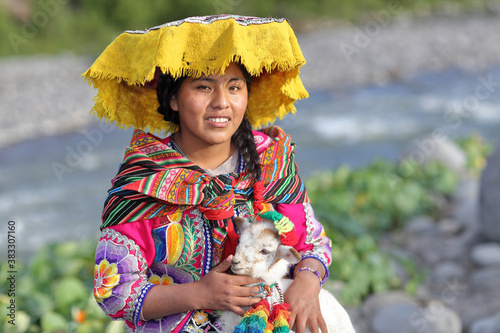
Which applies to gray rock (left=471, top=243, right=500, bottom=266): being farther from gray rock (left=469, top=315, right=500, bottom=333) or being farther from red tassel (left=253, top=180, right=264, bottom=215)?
red tassel (left=253, top=180, right=264, bottom=215)

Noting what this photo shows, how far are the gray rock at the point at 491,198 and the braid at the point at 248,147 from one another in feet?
12.5

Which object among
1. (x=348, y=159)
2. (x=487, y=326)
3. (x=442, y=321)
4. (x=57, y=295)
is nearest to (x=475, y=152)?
(x=348, y=159)

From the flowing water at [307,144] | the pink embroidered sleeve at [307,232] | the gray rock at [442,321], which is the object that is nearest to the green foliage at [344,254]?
the gray rock at [442,321]

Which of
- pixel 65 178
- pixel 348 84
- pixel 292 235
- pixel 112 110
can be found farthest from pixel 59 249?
pixel 348 84

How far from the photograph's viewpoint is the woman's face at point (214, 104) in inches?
79.9

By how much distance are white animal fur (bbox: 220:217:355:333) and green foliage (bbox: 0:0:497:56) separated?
19.1m

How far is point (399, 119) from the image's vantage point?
12.8 metres

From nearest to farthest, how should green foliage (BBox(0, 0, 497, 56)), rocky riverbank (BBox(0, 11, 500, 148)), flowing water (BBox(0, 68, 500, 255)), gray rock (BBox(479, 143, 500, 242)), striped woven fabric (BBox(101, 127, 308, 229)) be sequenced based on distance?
striped woven fabric (BBox(101, 127, 308, 229)) < gray rock (BBox(479, 143, 500, 242)) < flowing water (BBox(0, 68, 500, 255)) < rocky riverbank (BBox(0, 11, 500, 148)) < green foliage (BBox(0, 0, 497, 56))

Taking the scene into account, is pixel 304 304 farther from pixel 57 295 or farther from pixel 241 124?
pixel 57 295

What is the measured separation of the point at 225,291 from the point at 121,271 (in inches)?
14.6

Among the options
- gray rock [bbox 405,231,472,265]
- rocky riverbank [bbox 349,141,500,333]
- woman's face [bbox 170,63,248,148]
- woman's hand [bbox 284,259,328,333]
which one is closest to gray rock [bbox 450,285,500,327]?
rocky riverbank [bbox 349,141,500,333]

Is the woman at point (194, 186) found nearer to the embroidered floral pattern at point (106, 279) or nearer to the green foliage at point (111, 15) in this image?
the embroidered floral pattern at point (106, 279)

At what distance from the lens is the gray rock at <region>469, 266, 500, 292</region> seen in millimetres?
4844

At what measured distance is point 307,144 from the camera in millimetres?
10977
